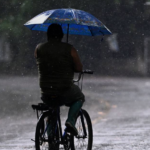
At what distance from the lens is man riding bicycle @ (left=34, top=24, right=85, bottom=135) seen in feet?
22.7

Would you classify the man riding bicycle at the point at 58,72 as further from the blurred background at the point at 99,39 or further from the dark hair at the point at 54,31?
the blurred background at the point at 99,39

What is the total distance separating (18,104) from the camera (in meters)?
19.1

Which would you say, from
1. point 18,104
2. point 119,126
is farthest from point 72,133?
point 18,104

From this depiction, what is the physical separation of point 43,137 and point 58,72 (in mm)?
720

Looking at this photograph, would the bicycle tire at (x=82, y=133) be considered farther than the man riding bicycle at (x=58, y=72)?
Yes

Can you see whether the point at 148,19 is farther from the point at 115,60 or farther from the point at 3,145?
the point at 3,145

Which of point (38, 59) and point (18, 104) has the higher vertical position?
point (38, 59)

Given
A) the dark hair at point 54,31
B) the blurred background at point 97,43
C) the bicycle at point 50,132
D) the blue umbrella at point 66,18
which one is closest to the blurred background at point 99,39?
the blurred background at point 97,43

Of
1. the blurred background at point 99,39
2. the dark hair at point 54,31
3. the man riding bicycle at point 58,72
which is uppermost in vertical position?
the dark hair at point 54,31

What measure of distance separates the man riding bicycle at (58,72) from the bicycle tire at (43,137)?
174mm

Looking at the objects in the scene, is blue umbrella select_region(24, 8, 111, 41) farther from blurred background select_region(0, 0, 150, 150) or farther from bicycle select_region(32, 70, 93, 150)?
blurred background select_region(0, 0, 150, 150)

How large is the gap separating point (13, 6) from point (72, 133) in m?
43.0

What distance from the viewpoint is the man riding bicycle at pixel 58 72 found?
693cm

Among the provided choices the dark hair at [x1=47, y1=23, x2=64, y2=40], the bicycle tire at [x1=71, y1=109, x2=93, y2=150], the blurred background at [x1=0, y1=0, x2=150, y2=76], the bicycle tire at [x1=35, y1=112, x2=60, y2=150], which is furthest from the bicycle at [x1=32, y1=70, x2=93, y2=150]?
the blurred background at [x1=0, y1=0, x2=150, y2=76]
